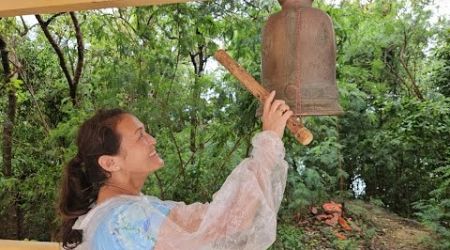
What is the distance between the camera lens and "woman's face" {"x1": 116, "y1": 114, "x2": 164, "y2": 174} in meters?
1.23

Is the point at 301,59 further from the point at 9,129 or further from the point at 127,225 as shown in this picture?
the point at 9,129

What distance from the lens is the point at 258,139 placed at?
3.26 feet

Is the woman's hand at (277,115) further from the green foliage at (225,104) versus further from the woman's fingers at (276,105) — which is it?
the green foliage at (225,104)

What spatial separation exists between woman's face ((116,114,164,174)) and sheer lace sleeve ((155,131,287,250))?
0.26 m

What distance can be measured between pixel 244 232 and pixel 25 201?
4.11m

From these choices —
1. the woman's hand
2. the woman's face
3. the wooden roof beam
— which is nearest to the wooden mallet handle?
the woman's hand

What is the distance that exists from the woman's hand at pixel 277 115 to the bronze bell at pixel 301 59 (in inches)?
1.9

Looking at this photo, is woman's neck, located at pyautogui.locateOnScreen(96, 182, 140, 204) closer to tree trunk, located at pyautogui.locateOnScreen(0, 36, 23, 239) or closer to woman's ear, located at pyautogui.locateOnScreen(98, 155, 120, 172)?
woman's ear, located at pyautogui.locateOnScreen(98, 155, 120, 172)

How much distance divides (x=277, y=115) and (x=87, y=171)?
54 cm

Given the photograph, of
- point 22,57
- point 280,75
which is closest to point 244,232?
point 280,75

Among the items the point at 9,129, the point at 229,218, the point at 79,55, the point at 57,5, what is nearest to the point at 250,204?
the point at 229,218

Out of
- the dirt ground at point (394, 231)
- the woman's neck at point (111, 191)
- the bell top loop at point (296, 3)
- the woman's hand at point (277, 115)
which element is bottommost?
the dirt ground at point (394, 231)

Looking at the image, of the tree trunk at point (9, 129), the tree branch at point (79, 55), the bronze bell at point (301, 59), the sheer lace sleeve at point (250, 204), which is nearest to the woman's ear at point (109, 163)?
the sheer lace sleeve at point (250, 204)

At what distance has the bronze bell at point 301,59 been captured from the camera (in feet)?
3.39
